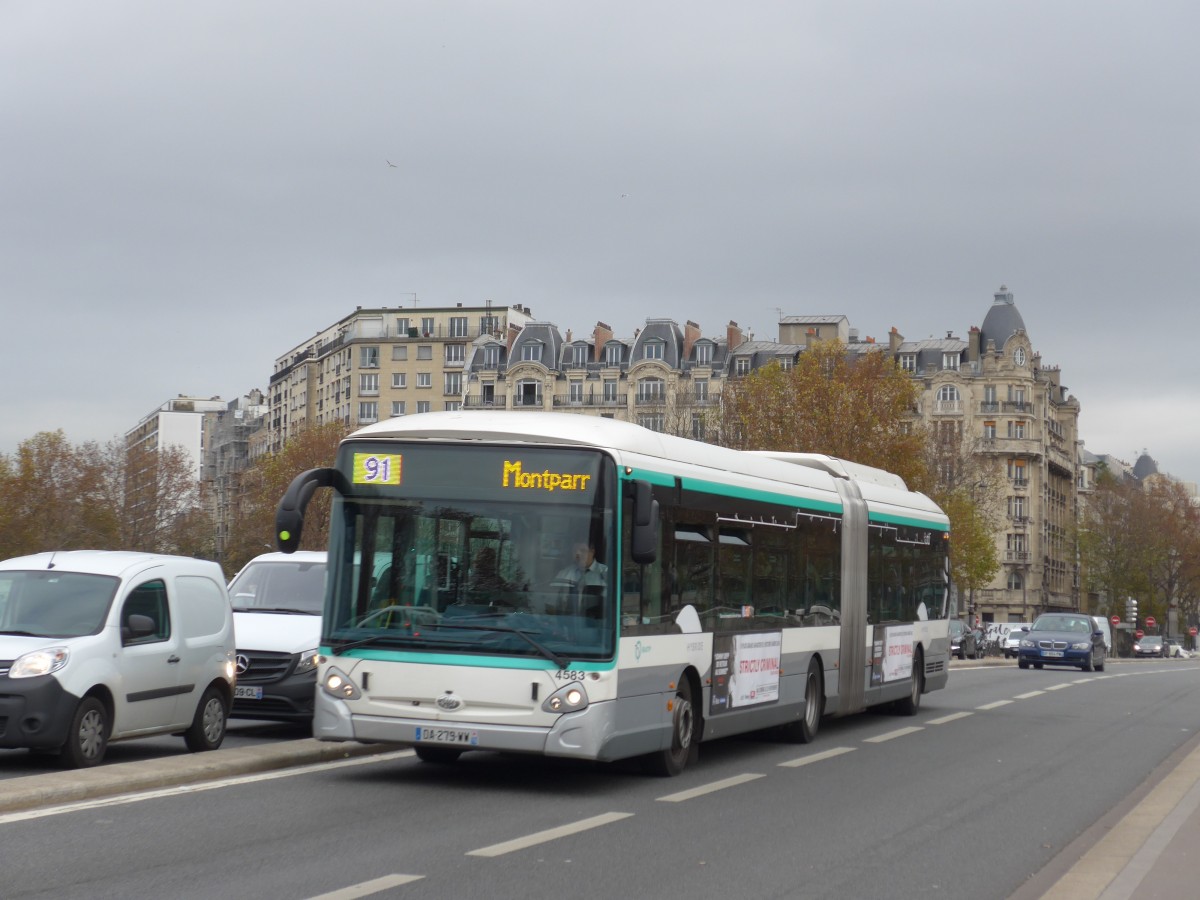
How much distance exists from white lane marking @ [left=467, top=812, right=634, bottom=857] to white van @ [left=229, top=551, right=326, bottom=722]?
556 centimetres

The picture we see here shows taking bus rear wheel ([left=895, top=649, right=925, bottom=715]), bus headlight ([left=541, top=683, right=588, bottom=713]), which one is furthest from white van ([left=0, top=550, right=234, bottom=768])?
bus rear wheel ([left=895, top=649, right=925, bottom=715])

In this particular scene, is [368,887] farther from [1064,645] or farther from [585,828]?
[1064,645]

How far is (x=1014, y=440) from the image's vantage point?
399 feet

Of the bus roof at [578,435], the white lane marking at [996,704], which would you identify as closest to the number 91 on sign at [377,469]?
→ the bus roof at [578,435]

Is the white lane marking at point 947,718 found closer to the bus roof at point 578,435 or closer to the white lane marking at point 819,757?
the white lane marking at point 819,757

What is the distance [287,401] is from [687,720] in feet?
500

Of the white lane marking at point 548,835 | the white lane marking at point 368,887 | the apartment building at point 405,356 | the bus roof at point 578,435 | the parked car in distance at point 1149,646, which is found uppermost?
the apartment building at point 405,356

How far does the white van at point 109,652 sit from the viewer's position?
12531 mm

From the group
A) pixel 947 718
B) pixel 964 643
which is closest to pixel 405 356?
pixel 964 643

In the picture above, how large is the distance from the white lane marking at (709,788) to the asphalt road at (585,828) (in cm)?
4

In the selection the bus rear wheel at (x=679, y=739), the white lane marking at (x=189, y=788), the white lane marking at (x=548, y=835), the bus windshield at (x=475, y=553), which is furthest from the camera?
the bus rear wheel at (x=679, y=739)

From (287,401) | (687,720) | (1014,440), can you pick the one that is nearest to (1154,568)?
(1014,440)

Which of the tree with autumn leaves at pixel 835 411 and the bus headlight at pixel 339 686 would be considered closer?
the bus headlight at pixel 339 686

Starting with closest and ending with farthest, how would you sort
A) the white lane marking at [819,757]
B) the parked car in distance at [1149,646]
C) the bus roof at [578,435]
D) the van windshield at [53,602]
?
1. the bus roof at [578,435]
2. the van windshield at [53,602]
3. the white lane marking at [819,757]
4. the parked car in distance at [1149,646]
